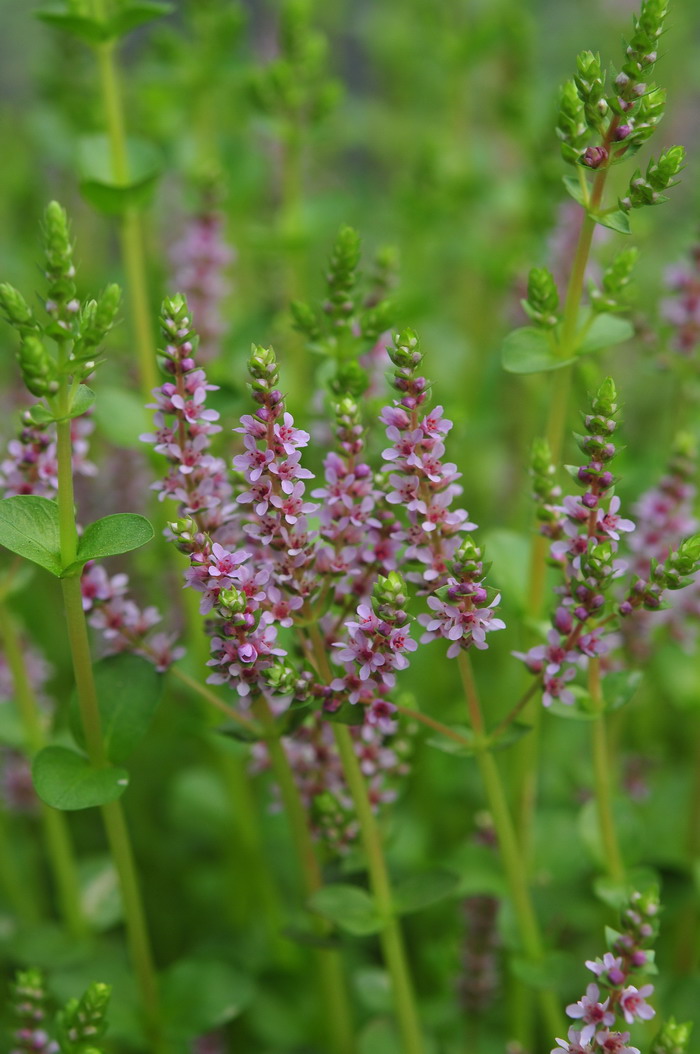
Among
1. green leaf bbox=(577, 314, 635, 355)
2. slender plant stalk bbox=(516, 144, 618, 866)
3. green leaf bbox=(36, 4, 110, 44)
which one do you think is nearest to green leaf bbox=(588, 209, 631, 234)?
slender plant stalk bbox=(516, 144, 618, 866)

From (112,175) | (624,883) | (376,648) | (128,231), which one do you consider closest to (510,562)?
(624,883)

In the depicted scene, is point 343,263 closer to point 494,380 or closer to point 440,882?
point 440,882

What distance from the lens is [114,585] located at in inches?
61.2

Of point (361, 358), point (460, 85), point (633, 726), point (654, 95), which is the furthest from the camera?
point (460, 85)

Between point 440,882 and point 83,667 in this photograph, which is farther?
point 440,882

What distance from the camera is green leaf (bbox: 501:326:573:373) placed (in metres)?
1.58

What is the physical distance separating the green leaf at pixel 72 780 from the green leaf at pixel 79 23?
52.7 inches

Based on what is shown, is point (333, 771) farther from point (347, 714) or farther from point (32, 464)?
point (32, 464)

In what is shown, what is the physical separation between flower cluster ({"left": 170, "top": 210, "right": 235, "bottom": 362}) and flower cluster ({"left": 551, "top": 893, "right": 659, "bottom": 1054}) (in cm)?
161

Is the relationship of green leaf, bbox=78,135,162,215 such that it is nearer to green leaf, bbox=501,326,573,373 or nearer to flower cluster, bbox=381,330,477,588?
green leaf, bbox=501,326,573,373

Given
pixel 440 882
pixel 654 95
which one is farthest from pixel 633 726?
pixel 654 95

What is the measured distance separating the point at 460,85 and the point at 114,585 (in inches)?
102

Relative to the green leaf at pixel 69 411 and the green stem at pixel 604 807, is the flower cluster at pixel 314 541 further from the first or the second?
the green stem at pixel 604 807

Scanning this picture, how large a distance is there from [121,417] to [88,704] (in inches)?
29.6
